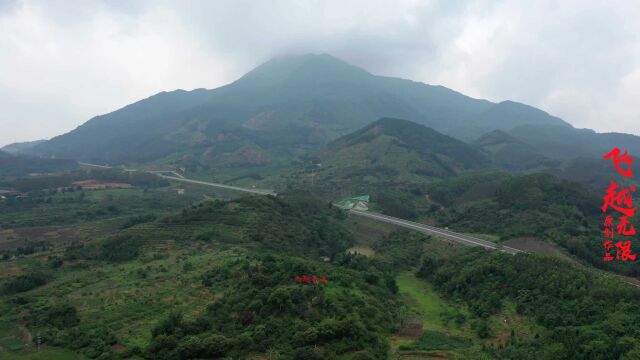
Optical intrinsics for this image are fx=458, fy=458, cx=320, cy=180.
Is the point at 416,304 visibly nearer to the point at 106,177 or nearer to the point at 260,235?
the point at 260,235

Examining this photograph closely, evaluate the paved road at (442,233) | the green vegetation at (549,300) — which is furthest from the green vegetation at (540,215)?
the green vegetation at (549,300)

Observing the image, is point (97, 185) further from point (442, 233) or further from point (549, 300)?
point (549, 300)

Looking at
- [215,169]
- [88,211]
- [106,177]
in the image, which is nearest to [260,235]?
[88,211]

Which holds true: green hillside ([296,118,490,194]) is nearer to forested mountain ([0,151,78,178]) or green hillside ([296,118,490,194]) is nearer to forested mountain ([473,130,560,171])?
forested mountain ([473,130,560,171])

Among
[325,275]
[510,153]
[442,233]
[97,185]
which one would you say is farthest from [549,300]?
[510,153]

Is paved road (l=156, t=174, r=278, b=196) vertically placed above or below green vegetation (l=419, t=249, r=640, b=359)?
above

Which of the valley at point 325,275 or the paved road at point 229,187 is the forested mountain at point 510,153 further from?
the paved road at point 229,187

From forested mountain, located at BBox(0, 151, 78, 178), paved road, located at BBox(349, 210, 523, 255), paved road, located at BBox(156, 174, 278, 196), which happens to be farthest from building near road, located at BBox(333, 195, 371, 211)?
forested mountain, located at BBox(0, 151, 78, 178)
